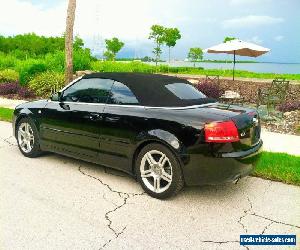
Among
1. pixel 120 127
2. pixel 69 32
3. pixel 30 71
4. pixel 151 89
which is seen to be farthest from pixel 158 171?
pixel 30 71

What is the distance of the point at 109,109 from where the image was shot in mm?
5684

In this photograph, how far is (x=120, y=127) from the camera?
215 inches

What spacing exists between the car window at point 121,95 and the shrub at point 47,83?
11.4 metres

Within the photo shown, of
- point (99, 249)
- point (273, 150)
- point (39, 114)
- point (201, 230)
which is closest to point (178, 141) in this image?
point (201, 230)

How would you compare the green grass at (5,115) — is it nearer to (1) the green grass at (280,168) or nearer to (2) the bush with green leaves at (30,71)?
(2) the bush with green leaves at (30,71)

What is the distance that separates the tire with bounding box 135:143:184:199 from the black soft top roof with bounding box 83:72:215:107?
0.62 metres

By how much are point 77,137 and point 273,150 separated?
402 centimetres

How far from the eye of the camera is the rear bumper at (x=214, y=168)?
4723mm

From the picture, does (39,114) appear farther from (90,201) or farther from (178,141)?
(178,141)

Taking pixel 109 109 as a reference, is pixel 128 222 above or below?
below

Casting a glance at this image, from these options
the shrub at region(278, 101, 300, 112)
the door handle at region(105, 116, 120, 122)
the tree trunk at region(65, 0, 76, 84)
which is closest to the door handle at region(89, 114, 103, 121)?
the door handle at region(105, 116, 120, 122)

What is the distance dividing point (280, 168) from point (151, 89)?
2535mm

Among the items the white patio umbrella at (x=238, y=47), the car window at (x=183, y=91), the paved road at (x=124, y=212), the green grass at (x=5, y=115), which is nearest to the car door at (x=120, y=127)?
the paved road at (x=124, y=212)

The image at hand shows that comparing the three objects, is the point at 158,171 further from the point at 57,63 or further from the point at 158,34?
the point at 158,34
